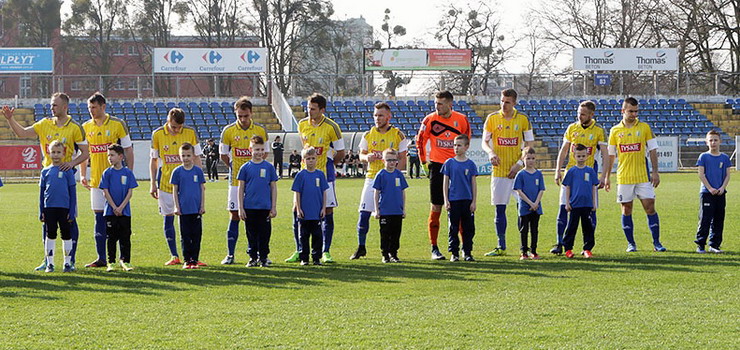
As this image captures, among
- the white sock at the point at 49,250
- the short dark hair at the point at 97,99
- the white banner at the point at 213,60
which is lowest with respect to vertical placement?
the white sock at the point at 49,250

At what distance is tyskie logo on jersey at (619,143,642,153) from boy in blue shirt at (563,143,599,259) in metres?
1.01

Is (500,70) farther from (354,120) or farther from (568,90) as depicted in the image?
(354,120)

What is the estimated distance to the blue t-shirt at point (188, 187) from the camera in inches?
430

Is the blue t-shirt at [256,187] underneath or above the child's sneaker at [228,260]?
above

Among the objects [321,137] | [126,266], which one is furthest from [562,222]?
[126,266]

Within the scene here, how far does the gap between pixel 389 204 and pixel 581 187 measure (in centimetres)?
226

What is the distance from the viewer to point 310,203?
1101 centimetres

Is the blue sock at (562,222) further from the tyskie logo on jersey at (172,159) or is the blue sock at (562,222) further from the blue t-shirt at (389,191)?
the tyskie logo on jersey at (172,159)

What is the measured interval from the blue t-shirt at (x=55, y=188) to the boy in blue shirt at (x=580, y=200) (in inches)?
217

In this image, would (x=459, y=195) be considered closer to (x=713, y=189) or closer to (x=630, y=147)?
(x=630, y=147)

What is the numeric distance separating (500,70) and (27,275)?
57.6 m

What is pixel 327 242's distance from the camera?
11.8 m

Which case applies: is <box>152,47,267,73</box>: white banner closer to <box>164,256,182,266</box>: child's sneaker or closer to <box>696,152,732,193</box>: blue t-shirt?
<box>696,152,732,193</box>: blue t-shirt

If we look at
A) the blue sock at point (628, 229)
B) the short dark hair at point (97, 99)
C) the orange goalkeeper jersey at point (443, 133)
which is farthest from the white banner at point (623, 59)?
the short dark hair at point (97, 99)
